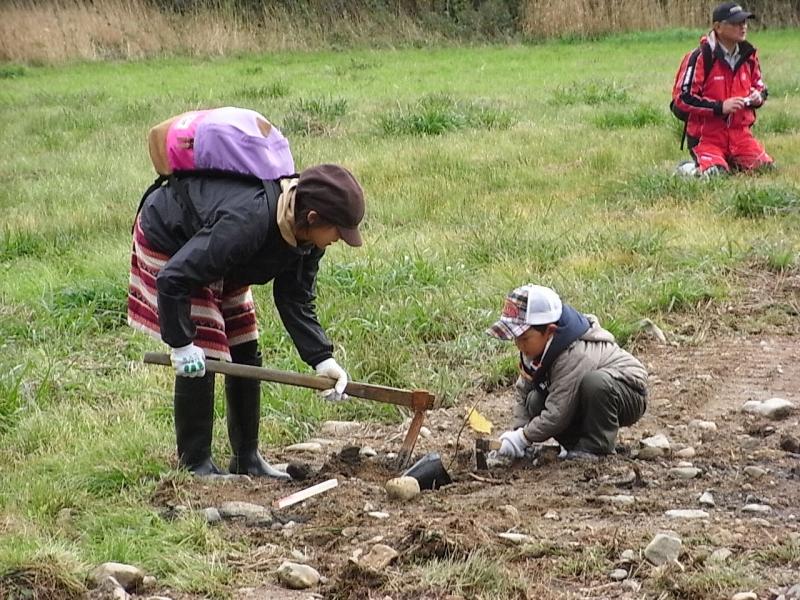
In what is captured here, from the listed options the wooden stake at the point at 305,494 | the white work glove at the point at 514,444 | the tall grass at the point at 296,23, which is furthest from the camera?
the tall grass at the point at 296,23

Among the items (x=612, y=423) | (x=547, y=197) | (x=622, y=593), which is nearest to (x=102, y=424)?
(x=612, y=423)

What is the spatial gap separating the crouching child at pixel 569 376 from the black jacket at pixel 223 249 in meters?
0.75

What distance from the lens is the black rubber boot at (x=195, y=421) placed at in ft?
15.0

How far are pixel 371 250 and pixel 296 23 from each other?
1787 cm

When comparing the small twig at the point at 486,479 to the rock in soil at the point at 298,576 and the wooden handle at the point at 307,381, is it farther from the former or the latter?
the rock in soil at the point at 298,576

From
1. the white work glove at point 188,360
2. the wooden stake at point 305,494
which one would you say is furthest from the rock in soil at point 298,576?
the white work glove at point 188,360

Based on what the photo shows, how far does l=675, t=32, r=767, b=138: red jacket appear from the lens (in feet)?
32.7

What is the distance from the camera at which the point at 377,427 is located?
5.37 meters

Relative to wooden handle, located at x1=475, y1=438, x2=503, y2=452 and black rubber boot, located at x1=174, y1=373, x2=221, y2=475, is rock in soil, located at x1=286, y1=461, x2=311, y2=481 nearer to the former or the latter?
black rubber boot, located at x1=174, y1=373, x2=221, y2=475

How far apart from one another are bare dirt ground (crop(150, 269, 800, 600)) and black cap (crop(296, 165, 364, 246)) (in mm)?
1003

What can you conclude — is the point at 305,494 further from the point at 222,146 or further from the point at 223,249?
the point at 222,146

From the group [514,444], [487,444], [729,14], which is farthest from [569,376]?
[729,14]

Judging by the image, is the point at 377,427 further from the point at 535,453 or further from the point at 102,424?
the point at 102,424

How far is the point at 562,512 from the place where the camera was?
4105mm
